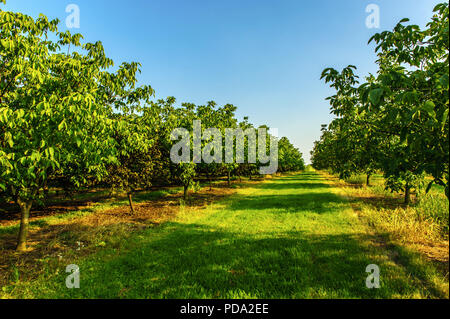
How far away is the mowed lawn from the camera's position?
412 cm

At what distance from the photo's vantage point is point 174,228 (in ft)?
29.5

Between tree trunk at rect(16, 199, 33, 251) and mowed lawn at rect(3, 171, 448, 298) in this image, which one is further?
tree trunk at rect(16, 199, 33, 251)

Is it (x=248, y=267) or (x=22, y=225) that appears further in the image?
(x=22, y=225)

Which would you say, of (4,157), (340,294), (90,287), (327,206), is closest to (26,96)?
(4,157)

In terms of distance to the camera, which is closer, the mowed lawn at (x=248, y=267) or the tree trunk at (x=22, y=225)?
the mowed lawn at (x=248, y=267)

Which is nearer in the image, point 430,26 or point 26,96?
point 430,26

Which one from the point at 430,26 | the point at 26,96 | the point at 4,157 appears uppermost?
the point at 430,26

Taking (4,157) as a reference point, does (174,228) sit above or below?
below

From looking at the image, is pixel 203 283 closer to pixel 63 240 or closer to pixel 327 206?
pixel 63 240

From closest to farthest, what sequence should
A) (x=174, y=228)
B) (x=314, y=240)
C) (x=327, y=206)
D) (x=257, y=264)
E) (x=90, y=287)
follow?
(x=90, y=287)
(x=257, y=264)
(x=314, y=240)
(x=174, y=228)
(x=327, y=206)

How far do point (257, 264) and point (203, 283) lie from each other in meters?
1.52

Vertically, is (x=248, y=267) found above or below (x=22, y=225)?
below

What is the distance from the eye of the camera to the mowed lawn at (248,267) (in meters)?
4.12

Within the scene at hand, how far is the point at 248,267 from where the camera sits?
16.9 feet
